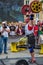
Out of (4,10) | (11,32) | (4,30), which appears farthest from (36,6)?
(4,10)

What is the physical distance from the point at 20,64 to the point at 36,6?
4095mm

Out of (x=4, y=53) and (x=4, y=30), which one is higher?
(x=4, y=30)

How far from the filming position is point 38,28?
17.4 m

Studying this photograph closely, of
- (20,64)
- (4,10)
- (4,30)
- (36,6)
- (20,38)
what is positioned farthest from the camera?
(4,10)

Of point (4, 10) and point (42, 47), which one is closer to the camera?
point (42, 47)

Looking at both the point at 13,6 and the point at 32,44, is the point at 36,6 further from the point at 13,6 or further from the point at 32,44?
the point at 13,6

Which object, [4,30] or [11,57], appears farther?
[4,30]

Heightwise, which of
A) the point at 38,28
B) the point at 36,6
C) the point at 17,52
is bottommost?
the point at 17,52

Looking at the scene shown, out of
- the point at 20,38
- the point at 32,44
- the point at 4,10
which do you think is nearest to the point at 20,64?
the point at 32,44

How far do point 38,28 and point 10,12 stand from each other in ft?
51.9

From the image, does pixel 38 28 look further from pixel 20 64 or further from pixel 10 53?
pixel 20 64

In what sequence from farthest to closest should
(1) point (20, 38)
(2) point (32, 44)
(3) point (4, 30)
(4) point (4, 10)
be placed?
(4) point (4, 10) → (1) point (20, 38) → (3) point (4, 30) → (2) point (32, 44)

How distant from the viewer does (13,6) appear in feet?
109

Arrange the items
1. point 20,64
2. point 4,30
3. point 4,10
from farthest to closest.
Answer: point 4,10, point 4,30, point 20,64
